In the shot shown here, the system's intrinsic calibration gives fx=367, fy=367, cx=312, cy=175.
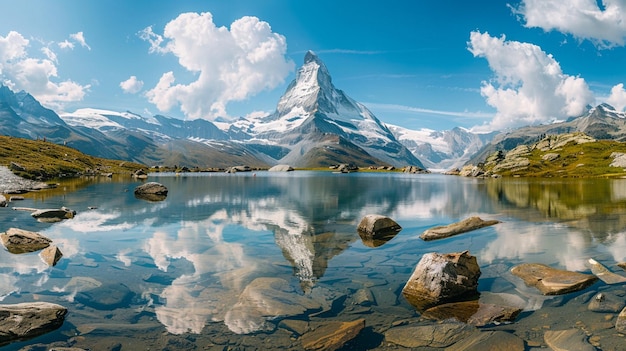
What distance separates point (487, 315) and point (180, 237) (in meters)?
28.4

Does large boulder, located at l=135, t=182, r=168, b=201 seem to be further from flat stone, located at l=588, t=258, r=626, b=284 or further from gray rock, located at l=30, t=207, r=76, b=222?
flat stone, located at l=588, t=258, r=626, b=284

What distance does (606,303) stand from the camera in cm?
1838

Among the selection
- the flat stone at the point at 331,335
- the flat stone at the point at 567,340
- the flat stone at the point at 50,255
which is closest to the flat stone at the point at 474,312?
the flat stone at the point at 567,340

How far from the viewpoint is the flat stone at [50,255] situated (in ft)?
86.8

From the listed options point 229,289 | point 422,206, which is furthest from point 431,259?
point 422,206

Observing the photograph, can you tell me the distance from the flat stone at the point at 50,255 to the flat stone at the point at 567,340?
99.2 ft

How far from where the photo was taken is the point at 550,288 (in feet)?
67.2

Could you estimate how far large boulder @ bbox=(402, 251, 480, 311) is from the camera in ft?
64.3

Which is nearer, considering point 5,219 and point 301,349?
point 301,349

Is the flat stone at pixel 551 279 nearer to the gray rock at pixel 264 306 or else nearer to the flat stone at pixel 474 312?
the flat stone at pixel 474 312

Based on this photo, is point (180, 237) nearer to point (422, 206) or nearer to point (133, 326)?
point (133, 326)

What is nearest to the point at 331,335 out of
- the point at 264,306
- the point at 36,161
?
the point at 264,306

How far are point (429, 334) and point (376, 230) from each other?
22053 millimetres

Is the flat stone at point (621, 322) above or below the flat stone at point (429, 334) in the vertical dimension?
above
